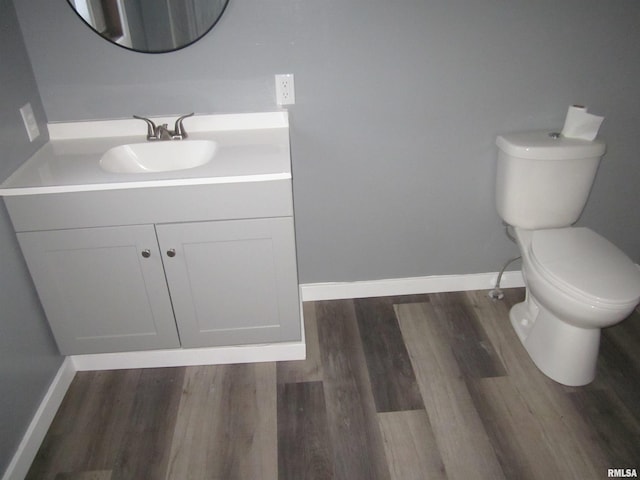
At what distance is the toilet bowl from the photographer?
1725mm

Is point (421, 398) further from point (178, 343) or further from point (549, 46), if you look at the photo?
point (549, 46)

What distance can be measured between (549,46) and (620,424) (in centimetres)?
144

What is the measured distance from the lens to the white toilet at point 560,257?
1752 mm

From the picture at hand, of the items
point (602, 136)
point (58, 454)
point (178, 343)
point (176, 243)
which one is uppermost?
point (602, 136)

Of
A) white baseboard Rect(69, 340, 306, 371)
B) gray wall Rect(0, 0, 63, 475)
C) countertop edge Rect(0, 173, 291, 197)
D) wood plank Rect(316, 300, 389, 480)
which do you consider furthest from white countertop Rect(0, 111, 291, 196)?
wood plank Rect(316, 300, 389, 480)

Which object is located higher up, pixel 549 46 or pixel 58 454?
pixel 549 46

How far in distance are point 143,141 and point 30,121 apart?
1.30ft

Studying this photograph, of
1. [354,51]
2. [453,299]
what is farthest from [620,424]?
[354,51]

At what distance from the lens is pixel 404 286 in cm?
245

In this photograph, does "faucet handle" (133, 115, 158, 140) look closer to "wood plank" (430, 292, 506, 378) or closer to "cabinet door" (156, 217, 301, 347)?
"cabinet door" (156, 217, 301, 347)

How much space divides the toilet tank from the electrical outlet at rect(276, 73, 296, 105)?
0.88 m

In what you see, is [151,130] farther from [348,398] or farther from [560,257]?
[560,257]

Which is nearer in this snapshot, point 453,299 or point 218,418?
point 218,418

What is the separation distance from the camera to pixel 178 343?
6.58 ft
